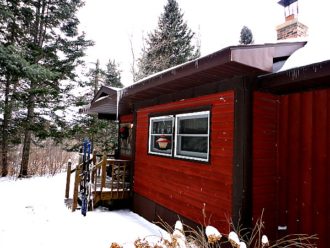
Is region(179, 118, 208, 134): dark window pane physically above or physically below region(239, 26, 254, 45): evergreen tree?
below

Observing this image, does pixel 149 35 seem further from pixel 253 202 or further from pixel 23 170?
pixel 253 202

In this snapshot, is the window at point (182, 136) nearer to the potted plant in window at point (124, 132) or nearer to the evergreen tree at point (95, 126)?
the potted plant in window at point (124, 132)

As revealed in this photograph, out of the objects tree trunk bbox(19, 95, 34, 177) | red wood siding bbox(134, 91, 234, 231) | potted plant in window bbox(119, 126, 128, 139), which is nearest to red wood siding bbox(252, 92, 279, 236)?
red wood siding bbox(134, 91, 234, 231)

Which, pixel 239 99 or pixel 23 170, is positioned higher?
pixel 239 99

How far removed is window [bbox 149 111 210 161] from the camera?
5.00m

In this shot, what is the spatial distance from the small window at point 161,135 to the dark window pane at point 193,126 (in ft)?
1.13

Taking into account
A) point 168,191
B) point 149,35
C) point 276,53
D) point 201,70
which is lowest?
point 168,191

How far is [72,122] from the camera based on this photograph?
49.8 ft

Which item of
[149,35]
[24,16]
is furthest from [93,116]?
[149,35]

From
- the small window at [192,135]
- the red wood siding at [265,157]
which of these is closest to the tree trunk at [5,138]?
the small window at [192,135]

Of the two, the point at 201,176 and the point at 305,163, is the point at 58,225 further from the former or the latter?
the point at 305,163

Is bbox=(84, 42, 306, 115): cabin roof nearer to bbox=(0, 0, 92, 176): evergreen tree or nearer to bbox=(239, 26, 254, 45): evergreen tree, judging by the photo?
bbox=(0, 0, 92, 176): evergreen tree

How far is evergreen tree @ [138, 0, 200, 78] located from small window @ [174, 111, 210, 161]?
16.1 metres

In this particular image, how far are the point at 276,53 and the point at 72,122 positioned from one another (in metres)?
13.5
